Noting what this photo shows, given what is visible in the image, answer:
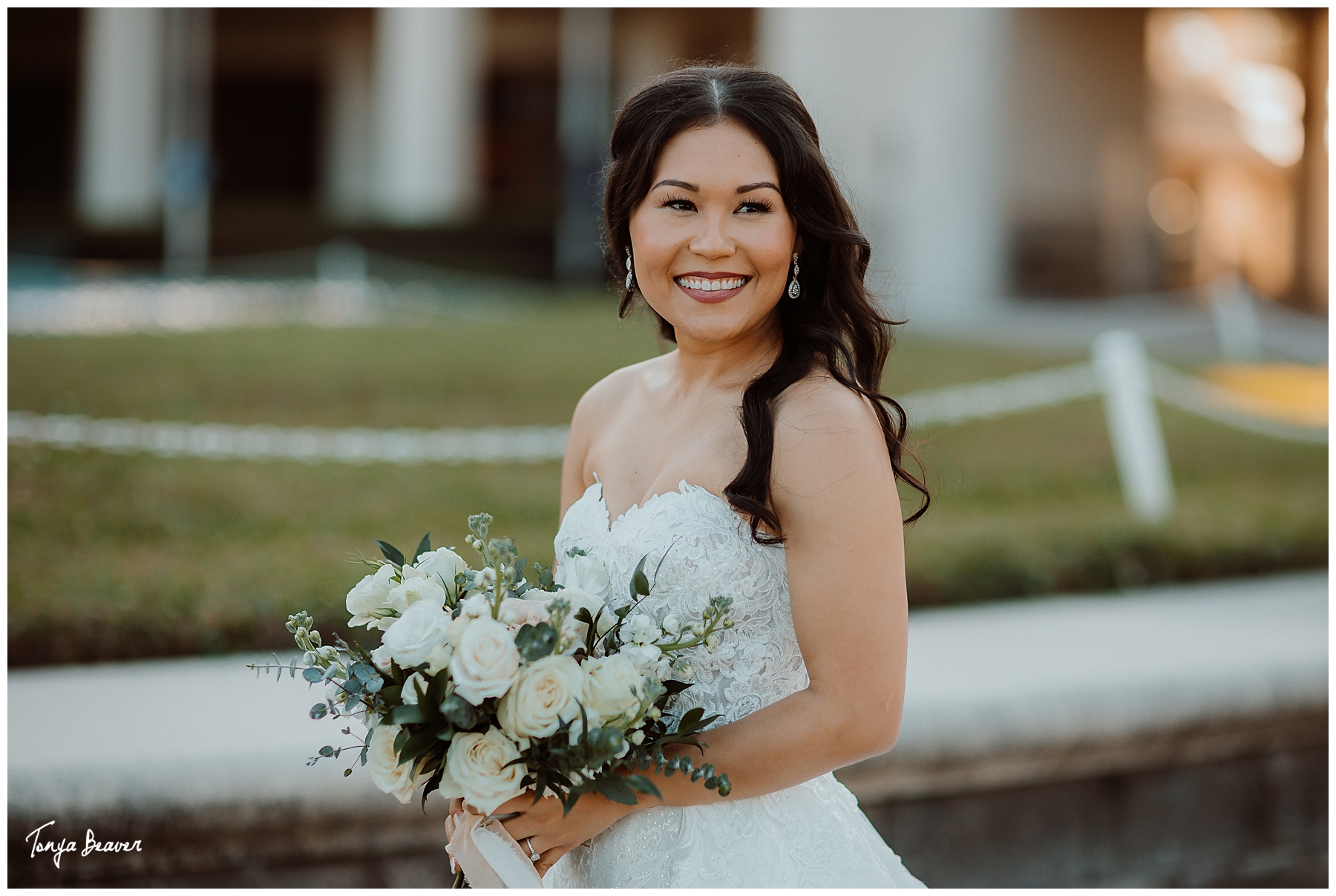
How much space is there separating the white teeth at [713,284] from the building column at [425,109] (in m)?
19.2

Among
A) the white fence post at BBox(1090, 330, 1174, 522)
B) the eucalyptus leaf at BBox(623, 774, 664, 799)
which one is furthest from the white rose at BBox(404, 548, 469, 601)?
the white fence post at BBox(1090, 330, 1174, 522)

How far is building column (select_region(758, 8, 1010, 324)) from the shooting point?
54.2 ft

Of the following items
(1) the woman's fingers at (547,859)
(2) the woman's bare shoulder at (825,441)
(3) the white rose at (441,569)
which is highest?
(2) the woman's bare shoulder at (825,441)

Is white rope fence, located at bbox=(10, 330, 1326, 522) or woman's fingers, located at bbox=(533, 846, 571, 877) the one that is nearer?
woman's fingers, located at bbox=(533, 846, 571, 877)

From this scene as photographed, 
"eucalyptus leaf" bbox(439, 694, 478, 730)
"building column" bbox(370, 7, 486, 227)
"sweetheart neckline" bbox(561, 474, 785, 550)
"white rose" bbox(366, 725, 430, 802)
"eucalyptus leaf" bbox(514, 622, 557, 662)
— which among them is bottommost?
"white rose" bbox(366, 725, 430, 802)

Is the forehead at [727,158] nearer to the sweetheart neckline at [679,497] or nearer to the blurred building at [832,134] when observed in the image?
the sweetheart neckline at [679,497]

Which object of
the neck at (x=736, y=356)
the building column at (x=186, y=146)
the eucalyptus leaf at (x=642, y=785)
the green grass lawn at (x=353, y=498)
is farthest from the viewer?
the building column at (x=186, y=146)

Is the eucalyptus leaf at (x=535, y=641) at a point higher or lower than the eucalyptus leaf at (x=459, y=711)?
higher

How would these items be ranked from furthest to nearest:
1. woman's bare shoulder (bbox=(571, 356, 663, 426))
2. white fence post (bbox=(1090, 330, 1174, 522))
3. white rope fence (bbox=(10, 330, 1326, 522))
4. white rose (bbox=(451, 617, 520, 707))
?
white fence post (bbox=(1090, 330, 1174, 522))
white rope fence (bbox=(10, 330, 1326, 522))
woman's bare shoulder (bbox=(571, 356, 663, 426))
white rose (bbox=(451, 617, 520, 707))

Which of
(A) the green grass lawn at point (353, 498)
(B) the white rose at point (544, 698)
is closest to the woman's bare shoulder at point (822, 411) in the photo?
(B) the white rose at point (544, 698)

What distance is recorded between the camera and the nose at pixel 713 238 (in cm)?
211

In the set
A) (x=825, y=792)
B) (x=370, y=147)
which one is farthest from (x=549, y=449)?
(x=370, y=147)

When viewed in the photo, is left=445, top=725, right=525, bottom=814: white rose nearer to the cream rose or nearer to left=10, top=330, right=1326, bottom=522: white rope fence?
the cream rose
